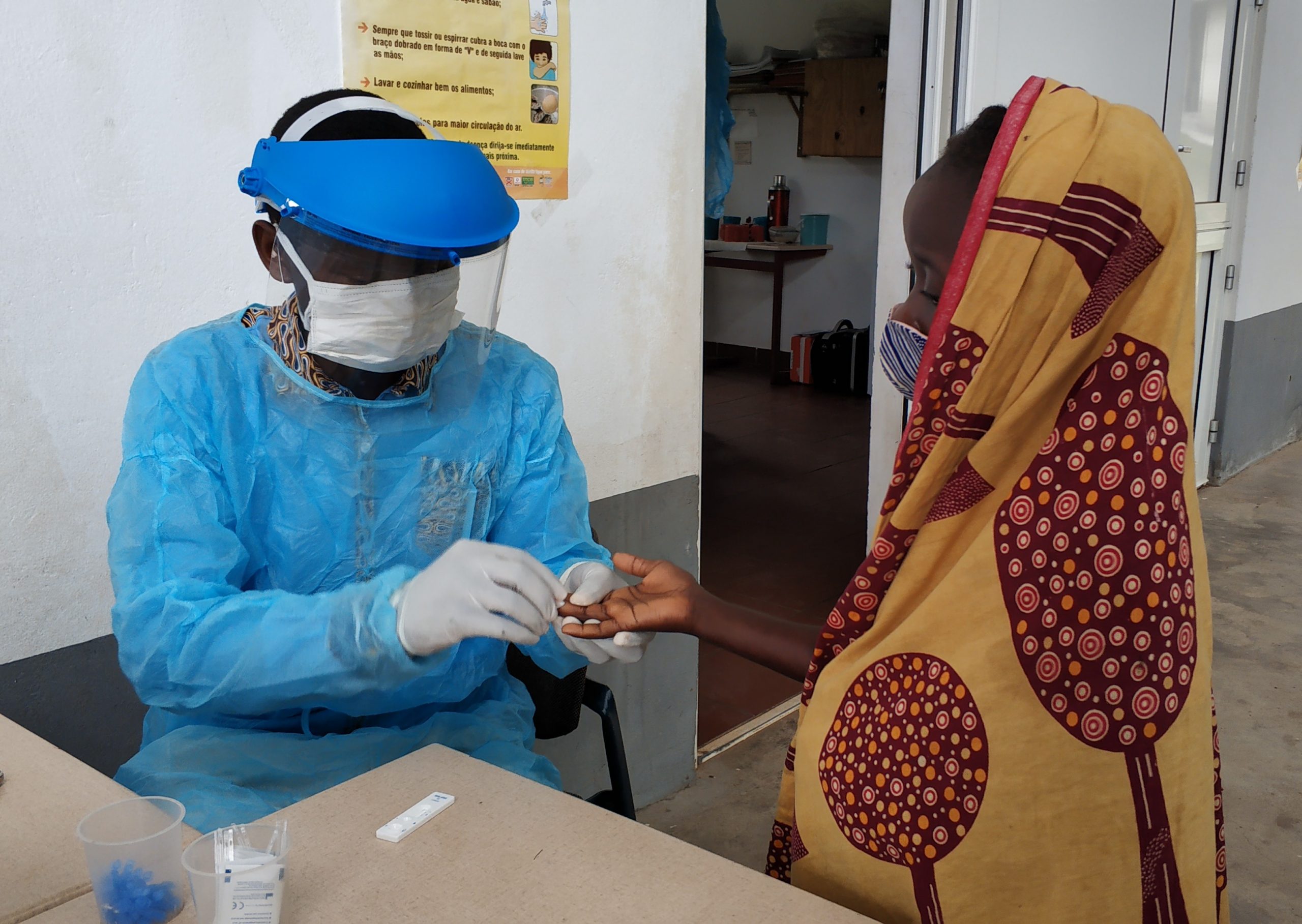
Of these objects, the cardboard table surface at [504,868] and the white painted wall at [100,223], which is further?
the white painted wall at [100,223]

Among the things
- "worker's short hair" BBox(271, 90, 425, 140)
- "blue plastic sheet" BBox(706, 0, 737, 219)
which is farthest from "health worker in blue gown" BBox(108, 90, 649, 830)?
"blue plastic sheet" BBox(706, 0, 737, 219)

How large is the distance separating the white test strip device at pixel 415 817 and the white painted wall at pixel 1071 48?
2.03 meters

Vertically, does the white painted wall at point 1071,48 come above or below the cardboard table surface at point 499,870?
above

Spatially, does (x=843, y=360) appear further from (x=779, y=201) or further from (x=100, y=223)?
(x=100, y=223)

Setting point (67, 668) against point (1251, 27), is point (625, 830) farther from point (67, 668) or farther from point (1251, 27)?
point (1251, 27)

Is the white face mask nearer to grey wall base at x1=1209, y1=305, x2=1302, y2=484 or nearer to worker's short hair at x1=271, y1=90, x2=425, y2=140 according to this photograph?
worker's short hair at x1=271, y1=90, x2=425, y2=140

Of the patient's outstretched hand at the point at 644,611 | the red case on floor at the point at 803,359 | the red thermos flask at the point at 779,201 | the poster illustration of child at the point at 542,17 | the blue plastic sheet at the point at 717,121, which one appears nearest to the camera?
the patient's outstretched hand at the point at 644,611

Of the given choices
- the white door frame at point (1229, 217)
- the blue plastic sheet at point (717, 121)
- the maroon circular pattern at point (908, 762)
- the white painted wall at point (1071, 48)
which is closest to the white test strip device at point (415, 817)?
the maroon circular pattern at point (908, 762)

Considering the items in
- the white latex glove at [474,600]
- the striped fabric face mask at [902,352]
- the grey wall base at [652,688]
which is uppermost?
the striped fabric face mask at [902,352]

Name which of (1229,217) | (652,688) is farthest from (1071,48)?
(652,688)

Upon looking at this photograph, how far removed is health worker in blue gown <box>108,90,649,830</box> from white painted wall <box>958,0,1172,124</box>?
158 centimetres

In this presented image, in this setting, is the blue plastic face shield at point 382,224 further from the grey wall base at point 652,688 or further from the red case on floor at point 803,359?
the red case on floor at point 803,359

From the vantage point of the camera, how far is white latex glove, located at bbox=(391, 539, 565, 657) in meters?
1.18

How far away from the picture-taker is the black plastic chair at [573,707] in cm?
163
